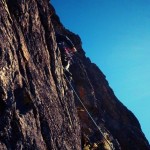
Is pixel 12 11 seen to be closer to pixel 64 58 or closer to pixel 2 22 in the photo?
pixel 2 22

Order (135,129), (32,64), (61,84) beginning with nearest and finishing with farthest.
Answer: (32,64)
(61,84)
(135,129)

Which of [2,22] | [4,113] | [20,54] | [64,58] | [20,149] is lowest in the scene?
[20,149]

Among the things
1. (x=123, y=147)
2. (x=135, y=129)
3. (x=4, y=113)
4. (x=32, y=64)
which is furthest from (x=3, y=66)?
(x=135, y=129)

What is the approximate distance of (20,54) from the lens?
35.9ft

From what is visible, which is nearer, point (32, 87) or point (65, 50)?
point (32, 87)

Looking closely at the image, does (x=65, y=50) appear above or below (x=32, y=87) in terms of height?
above

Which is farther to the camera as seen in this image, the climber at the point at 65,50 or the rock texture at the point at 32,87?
the climber at the point at 65,50

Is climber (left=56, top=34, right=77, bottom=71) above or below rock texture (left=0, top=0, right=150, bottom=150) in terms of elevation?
above

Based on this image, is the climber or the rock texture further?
the climber

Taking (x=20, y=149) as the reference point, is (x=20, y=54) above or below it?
above

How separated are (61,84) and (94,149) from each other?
5356 millimetres

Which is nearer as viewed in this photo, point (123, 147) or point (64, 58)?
point (64, 58)

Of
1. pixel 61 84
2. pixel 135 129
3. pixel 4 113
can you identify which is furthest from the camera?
pixel 135 129

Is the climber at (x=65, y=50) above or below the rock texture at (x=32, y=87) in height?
above
